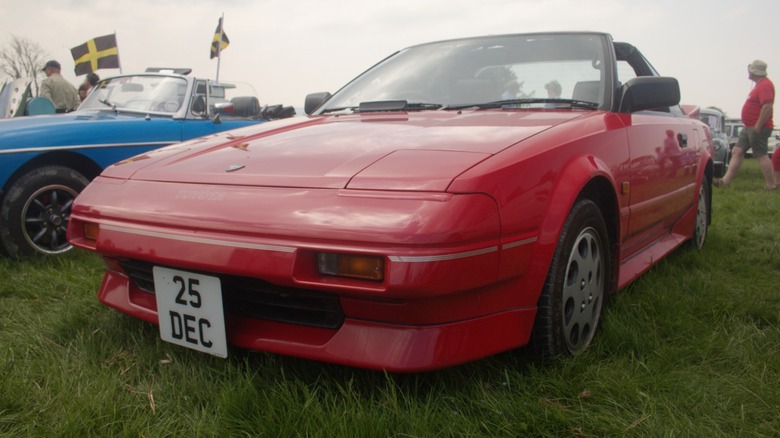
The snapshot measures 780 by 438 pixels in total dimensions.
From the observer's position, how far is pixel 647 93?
255 centimetres

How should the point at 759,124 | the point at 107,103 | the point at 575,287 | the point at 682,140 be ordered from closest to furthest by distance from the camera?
the point at 575,287
the point at 682,140
the point at 107,103
the point at 759,124

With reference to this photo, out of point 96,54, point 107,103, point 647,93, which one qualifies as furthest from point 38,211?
point 96,54

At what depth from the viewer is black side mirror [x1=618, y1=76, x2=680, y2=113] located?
2555mm

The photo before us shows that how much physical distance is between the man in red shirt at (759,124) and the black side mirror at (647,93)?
20.3ft

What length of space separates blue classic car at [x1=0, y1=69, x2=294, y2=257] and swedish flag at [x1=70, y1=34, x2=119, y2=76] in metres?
3.51

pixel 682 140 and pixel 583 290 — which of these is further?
pixel 682 140

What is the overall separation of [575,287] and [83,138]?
3.16 meters

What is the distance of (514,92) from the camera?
267 centimetres

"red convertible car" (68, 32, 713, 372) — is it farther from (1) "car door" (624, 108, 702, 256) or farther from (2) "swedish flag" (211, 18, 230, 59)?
(2) "swedish flag" (211, 18, 230, 59)

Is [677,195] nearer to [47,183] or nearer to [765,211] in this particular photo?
[765,211]

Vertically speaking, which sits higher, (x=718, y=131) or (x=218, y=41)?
(x=218, y=41)

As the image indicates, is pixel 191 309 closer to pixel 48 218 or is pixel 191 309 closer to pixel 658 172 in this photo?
pixel 658 172

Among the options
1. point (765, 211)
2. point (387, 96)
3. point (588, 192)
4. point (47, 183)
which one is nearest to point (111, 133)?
point (47, 183)

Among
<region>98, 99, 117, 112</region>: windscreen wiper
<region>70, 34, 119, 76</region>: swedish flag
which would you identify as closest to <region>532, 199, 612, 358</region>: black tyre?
<region>98, 99, 117, 112</region>: windscreen wiper
